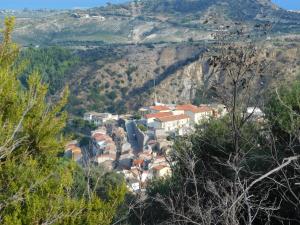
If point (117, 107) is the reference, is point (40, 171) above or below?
above

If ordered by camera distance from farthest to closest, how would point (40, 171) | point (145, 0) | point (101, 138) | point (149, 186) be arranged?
point (145, 0) → point (101, 138) → point (149, 186) → point (40, 171)

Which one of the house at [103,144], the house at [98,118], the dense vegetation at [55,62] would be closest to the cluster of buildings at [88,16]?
the dense vegetation at [55,62]

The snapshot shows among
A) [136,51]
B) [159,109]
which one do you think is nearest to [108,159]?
[159,109]

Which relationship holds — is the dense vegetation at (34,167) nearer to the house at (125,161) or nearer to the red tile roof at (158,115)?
the house at (125,161)

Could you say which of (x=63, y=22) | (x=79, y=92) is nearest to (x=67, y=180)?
(x=79, y=92)

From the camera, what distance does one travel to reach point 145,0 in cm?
13738

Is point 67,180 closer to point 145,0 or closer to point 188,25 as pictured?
point 188,25

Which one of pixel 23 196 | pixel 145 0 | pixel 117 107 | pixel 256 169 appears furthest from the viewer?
pixel 145 0

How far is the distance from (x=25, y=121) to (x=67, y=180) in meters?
1.04

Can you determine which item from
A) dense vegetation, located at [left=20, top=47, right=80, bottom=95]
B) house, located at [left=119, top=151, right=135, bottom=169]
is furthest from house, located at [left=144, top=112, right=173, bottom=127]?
dense vegetation, located at [left=20, top=47, right=80, bottom=95]

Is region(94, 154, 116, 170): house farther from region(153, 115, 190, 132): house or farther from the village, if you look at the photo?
region(153, 115, 190, 132): house

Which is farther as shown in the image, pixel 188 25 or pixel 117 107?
pixel 188 25

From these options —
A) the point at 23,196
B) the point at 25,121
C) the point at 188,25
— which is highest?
the point at 25,121

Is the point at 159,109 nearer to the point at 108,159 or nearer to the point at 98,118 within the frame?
the point at 98,118
